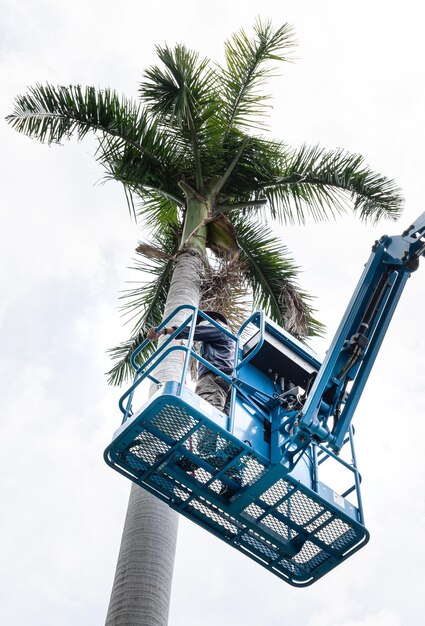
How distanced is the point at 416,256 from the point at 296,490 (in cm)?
256

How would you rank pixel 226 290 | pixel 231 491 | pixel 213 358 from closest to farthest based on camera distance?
pixel 231 491 → pixel 213 358 → pixel 226 290

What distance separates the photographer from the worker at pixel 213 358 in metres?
7.52

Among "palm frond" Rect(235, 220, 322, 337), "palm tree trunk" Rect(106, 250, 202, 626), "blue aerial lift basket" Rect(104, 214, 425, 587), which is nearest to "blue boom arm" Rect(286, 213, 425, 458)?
"blue aerial lift basket" Rect(104, 214, 425, 587)

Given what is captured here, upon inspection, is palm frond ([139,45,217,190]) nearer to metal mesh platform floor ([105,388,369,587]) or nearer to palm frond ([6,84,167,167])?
palm frond ([6,84,167,167])

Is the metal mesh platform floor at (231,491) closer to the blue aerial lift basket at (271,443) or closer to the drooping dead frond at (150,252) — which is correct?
the blue aerial lift basket at (271,443)

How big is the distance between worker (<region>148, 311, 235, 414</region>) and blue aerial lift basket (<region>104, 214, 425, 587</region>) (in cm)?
15

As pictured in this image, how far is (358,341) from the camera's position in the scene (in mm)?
7418

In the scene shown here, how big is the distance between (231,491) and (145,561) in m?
0.92

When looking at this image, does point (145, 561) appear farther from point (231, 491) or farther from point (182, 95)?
point (182, 95)

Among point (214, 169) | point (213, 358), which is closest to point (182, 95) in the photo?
point (214, 169)

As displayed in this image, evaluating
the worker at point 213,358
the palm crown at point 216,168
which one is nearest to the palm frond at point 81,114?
the palm crown at point 216,168

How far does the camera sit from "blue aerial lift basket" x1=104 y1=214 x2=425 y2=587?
6516 millimetres

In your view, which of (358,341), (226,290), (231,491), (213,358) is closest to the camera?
(231,491)

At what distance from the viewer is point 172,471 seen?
6727mm
